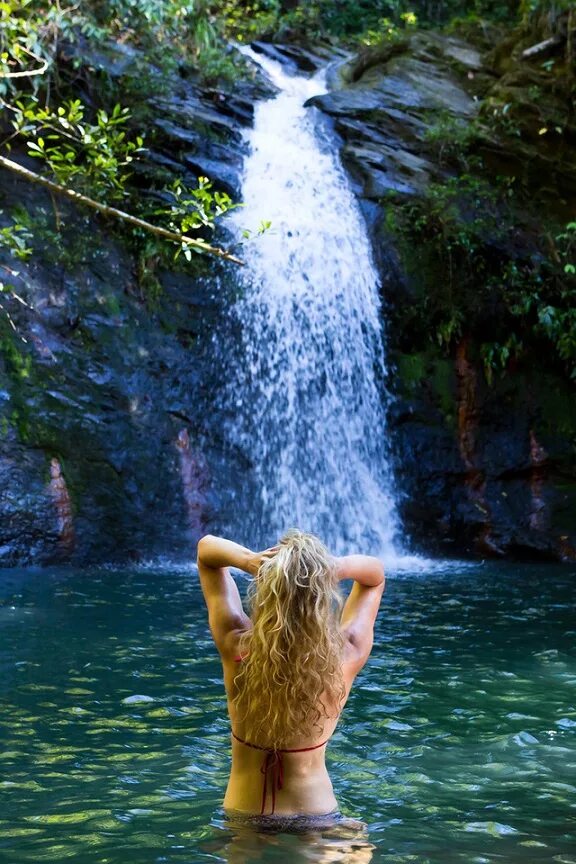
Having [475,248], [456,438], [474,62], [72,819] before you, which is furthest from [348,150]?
[72,819]

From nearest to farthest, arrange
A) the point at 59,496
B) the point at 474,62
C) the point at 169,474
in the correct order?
the point at 59,496, the point at 169,474, the point at 474,62

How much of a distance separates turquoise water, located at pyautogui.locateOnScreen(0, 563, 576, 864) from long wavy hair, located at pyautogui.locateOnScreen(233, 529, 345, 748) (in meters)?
0.44

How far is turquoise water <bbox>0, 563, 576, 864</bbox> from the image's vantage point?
13.1 ft

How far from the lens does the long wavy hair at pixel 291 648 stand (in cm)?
356

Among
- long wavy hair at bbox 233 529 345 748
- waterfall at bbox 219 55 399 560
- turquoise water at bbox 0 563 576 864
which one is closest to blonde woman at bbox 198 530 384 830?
long wavy hair at bbox 233 529 345 748

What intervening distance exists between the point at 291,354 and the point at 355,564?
34.0 ft

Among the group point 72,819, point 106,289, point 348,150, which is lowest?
point 72,819

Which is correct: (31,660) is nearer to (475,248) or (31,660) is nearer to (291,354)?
(291,354)

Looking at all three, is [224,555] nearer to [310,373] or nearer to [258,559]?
[258,559]

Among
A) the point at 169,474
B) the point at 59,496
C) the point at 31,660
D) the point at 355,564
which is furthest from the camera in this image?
the point at 169,474

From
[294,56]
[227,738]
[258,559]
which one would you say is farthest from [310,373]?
[258,559]

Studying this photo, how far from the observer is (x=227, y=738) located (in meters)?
5.59

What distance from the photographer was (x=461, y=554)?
13.7 m

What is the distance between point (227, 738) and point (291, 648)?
7.31ft
